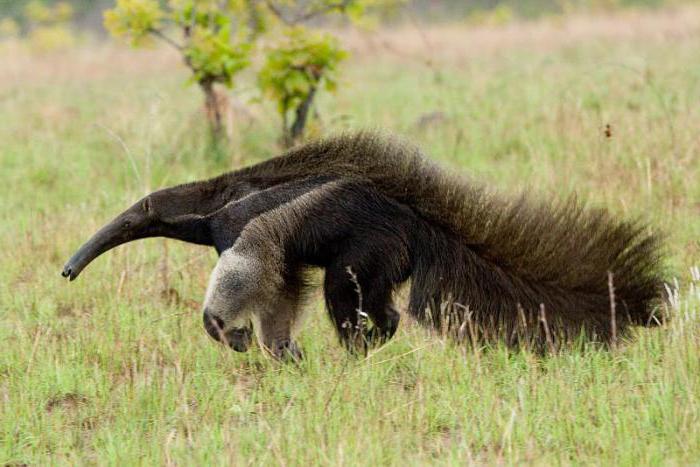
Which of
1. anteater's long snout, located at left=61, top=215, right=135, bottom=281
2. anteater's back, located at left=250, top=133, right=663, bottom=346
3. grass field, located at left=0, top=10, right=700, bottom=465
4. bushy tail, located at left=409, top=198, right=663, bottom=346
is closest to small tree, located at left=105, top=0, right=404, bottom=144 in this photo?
grass field, located at left=0, top=10, right=700, bottom=465

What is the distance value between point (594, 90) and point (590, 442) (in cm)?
914

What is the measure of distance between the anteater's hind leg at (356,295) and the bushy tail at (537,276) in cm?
18

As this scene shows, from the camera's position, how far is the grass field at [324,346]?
4199 millimetres

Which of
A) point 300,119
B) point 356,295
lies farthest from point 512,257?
point 300,119

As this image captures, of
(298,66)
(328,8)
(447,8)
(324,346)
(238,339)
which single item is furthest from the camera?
(447,8)

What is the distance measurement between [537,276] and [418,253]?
59 cm

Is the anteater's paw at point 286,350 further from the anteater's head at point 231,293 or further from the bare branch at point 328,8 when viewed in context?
the bare branch at point 328,8

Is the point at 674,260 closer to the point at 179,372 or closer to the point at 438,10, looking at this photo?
the point at 179,372

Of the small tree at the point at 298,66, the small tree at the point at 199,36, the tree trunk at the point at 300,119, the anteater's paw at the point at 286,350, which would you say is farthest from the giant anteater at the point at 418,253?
the small tree at the point at 199,36

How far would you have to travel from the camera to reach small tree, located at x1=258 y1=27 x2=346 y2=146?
373 inches

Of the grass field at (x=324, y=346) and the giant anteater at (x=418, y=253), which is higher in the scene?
the giant anteater at (x=418, y=253)

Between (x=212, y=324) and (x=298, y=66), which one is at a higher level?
(x=298, y=66)

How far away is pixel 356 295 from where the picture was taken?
516 centimetres

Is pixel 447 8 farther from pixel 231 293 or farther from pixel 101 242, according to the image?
pixel 231 293
